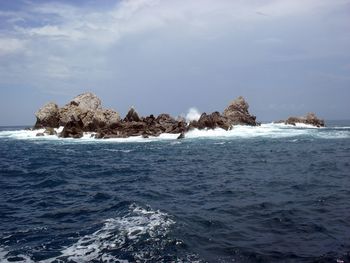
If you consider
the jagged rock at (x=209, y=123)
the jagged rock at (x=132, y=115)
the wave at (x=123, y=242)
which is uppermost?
the jagged rock at (x=132, y=115)

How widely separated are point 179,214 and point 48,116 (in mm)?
82845

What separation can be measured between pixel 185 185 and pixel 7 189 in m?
10.8

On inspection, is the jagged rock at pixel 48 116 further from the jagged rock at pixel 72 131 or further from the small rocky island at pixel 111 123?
the jagged rock at pixel 72 131

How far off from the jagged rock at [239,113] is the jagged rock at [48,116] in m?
43.3

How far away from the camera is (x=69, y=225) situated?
15.0 meters

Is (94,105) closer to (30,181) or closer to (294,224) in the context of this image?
(30,181)

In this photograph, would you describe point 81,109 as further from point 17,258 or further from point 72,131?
point 17,258

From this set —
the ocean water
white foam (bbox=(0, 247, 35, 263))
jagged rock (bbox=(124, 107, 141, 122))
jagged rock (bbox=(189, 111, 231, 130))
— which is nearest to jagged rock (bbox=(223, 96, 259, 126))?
jagged rock (bbox=(189, 111, 231, 130))

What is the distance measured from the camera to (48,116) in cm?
9269

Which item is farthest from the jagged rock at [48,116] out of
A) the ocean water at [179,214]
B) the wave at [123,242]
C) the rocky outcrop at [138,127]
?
the wave at [123,242]

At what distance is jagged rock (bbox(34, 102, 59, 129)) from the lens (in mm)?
92625

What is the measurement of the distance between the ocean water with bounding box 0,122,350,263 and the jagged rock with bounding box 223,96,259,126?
69.8m

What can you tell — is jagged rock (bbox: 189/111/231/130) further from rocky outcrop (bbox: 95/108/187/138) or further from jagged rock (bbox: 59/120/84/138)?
jagged rock (bbox: 59/120/84/138)

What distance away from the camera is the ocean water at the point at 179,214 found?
38.9 feet
